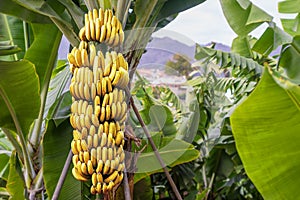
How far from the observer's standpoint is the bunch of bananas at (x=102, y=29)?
0.50m

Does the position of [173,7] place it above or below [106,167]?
above

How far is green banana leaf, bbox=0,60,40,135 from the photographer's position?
25.0 inches

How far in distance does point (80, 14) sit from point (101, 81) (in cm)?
19

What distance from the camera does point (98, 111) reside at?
48 cm

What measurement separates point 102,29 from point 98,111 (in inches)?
4.6

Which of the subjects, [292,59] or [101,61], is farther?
[292,59]

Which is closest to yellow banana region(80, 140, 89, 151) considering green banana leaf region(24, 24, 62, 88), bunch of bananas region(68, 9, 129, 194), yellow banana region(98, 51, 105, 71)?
bunch of bananas region(68, 9, 129, 194)

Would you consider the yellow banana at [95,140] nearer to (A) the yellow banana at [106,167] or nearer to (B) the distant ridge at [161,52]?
(A) the yellow banana at [106,167]

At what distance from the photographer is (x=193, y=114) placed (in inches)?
27.8

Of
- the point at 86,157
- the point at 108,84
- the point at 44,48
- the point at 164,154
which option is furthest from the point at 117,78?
the point at 44,48

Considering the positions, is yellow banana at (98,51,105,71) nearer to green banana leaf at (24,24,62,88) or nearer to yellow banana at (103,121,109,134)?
yellow banana at (103,121,109,134)

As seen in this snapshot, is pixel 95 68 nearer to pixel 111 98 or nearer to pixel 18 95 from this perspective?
pixel 111 98

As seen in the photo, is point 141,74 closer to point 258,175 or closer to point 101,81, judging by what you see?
point 101,81

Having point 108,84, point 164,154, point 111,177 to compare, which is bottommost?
point 164,154
